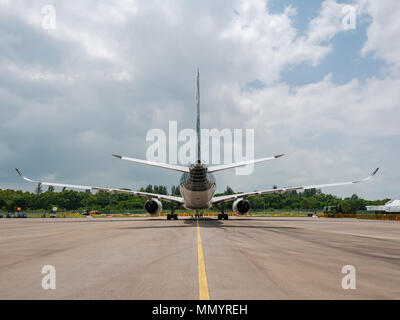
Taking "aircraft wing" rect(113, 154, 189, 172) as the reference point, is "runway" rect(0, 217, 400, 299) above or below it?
below

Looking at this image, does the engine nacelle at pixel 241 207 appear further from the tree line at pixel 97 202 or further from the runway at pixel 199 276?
the tree line at pixel 97 202

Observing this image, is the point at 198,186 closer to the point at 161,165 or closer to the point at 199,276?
the point at 161,165

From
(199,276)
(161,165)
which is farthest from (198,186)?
(199,276)

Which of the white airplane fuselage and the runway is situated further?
the white airplane fuselage

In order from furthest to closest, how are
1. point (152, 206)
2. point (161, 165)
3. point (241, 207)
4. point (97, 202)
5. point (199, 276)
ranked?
1. point (97, 202)
2. point (152, 206)
3. point (241, 207)
4. point (161, 165)
5. point (199, 276)

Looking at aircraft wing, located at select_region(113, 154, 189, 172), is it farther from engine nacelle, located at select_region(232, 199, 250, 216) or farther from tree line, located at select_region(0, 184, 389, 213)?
tree line, located at select_region(0, 184, 389, 213)

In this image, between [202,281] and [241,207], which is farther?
[241,207]

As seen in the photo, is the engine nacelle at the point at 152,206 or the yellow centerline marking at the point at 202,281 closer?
the yellow centerline marking at the point at 202,281

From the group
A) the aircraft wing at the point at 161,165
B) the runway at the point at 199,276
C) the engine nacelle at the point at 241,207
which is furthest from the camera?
the engine nacelle at the point at 241,207

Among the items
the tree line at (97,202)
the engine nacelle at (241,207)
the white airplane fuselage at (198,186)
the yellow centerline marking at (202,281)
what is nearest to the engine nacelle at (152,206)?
the white airplane fuselage at (198,186)

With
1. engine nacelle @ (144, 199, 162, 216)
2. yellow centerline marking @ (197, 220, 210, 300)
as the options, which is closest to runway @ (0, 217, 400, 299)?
yellow centerline marking @ (197, 220, 210, 300)

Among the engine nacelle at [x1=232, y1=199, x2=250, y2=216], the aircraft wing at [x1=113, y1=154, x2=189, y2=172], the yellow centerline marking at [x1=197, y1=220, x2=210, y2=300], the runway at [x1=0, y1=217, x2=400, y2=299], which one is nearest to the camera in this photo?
the yellow centerline marking at [x1=197, y1=220, x2=210, y2=300]
